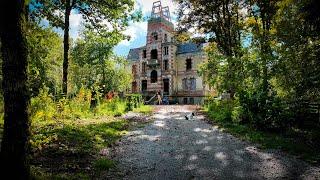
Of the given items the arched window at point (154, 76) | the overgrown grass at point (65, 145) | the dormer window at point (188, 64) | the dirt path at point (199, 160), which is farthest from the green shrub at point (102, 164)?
the arched window at point (154, 76)

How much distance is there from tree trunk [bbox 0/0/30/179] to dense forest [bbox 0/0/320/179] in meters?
0.01

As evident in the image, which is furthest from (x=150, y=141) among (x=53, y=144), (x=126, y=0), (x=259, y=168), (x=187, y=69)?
(x=187, y=69)

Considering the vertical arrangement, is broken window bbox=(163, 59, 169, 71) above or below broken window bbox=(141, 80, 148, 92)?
above

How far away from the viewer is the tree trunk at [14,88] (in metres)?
4.91

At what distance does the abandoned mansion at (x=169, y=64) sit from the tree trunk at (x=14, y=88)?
45.0 metres

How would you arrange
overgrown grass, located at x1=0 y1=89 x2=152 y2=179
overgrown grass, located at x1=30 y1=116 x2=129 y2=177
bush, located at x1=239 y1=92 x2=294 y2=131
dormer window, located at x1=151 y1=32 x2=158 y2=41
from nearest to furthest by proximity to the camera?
overgrown grass, located at x1=0 y1=89 x2=152 y2=179, overgrown grass, located at x1=30 y1=116 x2=129 y2=177, bush, located at x1=239 y1=92 x2=294 y2=131, dormer window, located at x1=151 y1=32 x2=158 y2=41

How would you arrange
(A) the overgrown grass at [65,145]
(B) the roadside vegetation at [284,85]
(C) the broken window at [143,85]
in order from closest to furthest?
(A) the overgrown grass at [65,145] < (B) the roadside vegetation at [284,85] < (C) the broken window at [143,85]

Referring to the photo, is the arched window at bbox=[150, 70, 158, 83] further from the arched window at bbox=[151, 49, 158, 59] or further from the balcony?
the arched window at bbox=[151, 49, 158, 59]

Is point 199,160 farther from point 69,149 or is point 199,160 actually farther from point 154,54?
point 154,54

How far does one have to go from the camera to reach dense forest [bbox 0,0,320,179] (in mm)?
5023

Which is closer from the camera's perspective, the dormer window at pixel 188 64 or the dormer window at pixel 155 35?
the dormer window at pixel 188 64

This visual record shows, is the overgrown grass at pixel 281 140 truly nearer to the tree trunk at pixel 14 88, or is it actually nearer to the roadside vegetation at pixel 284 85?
the roadside vegetation at pixel 284 85

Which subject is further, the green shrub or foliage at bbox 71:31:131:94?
foliage at bbox 71:31:131:94

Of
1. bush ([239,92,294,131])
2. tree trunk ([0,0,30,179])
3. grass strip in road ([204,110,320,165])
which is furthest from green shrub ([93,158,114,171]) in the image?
bush ([239,92,294,131])
